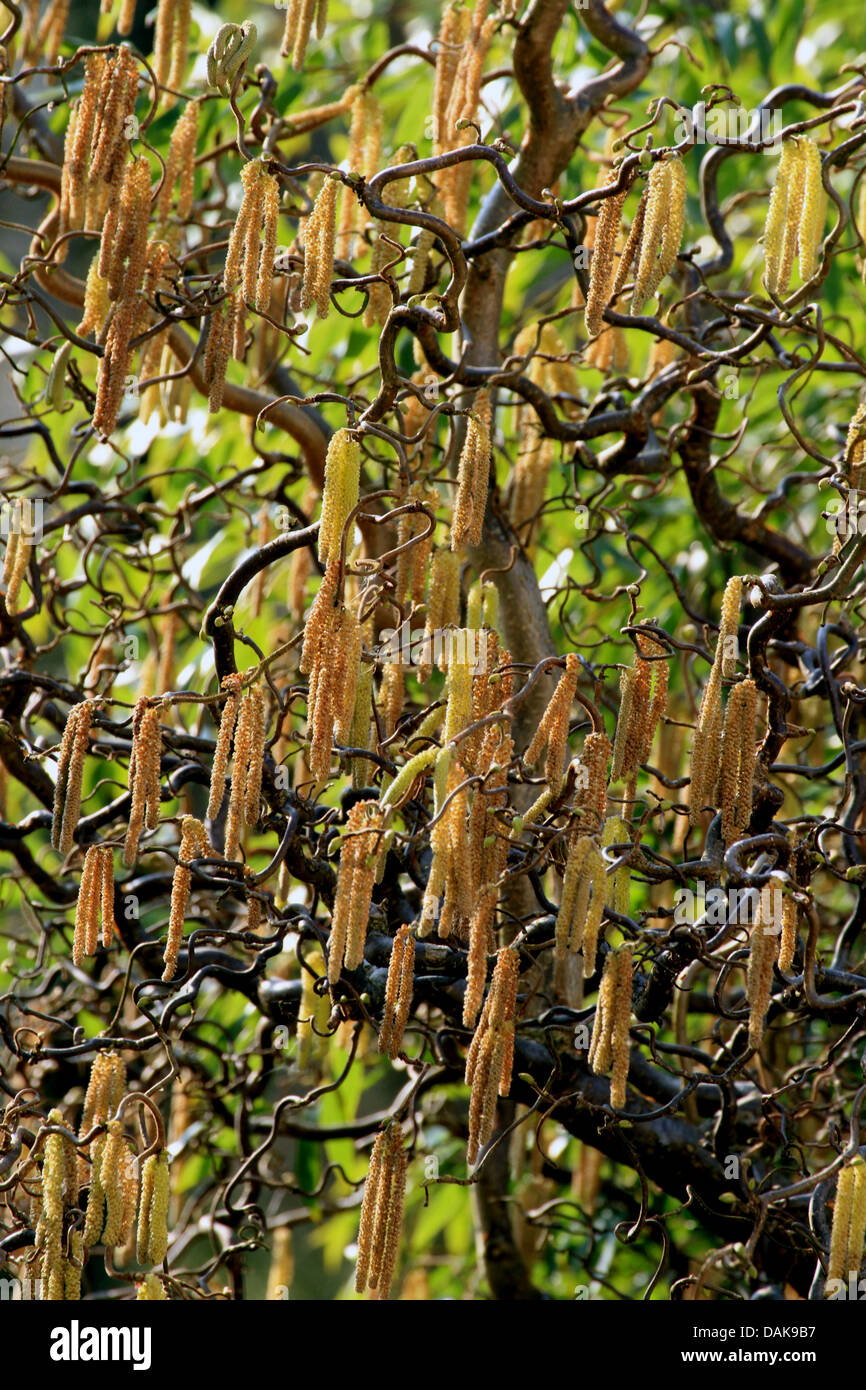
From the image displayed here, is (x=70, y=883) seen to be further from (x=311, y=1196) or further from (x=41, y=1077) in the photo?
(x=311, y=1196)

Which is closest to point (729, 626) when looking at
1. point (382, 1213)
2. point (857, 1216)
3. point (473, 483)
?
point (473, 483)

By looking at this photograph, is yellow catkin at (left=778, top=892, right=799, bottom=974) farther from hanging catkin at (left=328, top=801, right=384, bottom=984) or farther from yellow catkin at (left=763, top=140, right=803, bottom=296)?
yellow catkin at (left=763, top=140, right=803, bottom=296)

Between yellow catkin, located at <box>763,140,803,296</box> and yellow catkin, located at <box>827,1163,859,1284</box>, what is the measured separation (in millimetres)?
1260

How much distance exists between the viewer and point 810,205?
2.11m

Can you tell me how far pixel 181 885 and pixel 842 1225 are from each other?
0.99m

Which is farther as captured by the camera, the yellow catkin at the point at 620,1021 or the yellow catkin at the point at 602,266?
the yellow catkin at the point at 602,266

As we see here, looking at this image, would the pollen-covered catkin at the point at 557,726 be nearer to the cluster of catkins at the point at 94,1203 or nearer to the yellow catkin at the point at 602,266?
the yellow catkin at the point at 602,266

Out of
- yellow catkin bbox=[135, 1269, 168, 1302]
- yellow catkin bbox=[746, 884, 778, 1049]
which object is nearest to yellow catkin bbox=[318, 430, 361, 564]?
yellow catkin bbox=[746, 884, 778, 1049]

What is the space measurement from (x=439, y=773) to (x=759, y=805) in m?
0.64

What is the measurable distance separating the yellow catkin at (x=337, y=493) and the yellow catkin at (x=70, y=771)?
46cm

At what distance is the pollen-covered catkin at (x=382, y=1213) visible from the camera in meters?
1.99

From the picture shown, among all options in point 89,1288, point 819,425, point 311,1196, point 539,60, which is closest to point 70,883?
point 311,1196

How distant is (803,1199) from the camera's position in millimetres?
2432

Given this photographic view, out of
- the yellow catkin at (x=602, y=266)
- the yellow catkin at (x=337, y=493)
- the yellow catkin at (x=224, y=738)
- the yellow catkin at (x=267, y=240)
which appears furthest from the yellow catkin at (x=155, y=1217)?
the yellow catkin at (x=602, y=266)
